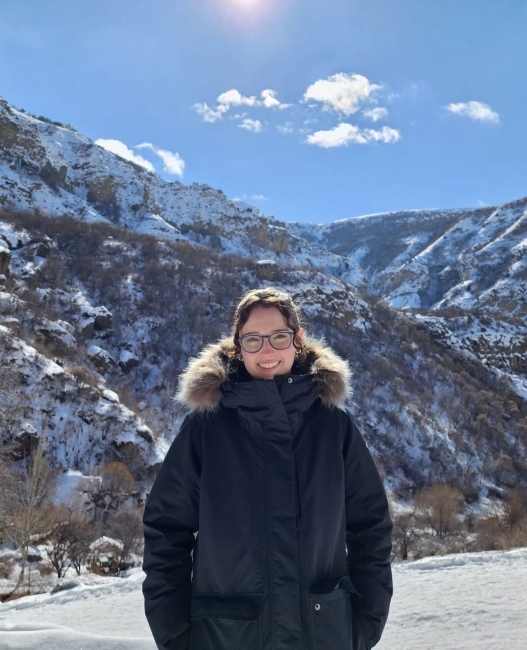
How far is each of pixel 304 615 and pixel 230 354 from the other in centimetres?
112

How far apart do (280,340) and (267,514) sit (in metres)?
0.74

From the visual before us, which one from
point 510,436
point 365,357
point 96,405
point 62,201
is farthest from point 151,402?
point 62,201

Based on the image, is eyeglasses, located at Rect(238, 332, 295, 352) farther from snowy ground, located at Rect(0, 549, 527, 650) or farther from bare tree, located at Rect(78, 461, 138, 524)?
bare tree, located at Rect(78, 461, 138, 524)

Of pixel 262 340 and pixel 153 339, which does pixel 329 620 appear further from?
pixel 153 339

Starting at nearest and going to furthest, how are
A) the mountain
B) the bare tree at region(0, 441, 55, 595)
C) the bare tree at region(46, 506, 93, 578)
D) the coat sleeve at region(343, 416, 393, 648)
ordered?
the coat sleeve at region(343, 416, 393, 648) → the bare tree at region(0, 441, 55, 595) → the bare tree at region(46, 506, 93, 578) → the mountain

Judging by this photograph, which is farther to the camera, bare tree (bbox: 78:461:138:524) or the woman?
bare tree (bbox: 78:461:138:524)

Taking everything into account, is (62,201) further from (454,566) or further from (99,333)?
(454,566)

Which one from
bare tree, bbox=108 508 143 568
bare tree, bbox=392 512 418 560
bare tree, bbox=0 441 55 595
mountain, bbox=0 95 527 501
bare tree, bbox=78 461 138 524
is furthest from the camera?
mountain, bbox=0 95 527 501

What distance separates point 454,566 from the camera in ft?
25.8

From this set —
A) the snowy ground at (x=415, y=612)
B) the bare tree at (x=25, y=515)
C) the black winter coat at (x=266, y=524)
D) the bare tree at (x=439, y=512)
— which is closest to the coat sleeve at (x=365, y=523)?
the black winter coat at (x=266, y=524)

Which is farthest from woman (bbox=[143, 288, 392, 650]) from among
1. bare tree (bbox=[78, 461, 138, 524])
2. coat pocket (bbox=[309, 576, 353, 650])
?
bare tree (bbox=[78, 461, 138, 524])

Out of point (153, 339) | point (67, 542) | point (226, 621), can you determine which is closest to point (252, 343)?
point (226, 621)

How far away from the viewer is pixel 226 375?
200 cm

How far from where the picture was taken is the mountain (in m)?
25.1
